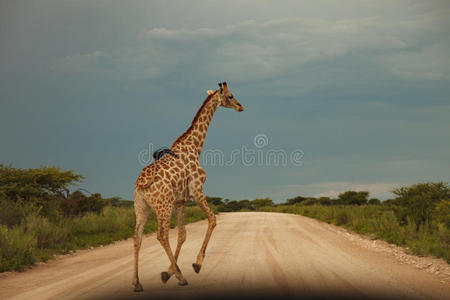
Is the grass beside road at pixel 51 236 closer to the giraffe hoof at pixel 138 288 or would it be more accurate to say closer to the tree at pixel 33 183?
the tree at pixel 33 183

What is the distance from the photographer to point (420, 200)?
1845cm

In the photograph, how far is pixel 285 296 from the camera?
6645 millimetres

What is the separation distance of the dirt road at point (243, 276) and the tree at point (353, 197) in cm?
5614

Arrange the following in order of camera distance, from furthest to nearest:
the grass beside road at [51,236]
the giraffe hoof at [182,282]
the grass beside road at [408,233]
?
the grass beside road at [408,233], the grass beside road at [51,236], the giraffe hoof at [182,282]

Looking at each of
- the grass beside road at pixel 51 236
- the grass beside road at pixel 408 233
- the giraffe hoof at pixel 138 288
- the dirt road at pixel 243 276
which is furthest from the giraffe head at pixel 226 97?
the grass beside road at pixel 51 236

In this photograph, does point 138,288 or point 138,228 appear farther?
point 138,228

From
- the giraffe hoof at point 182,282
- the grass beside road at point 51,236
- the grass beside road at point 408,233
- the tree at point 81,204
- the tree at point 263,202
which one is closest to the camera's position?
the giraffe hoof at point 182,282

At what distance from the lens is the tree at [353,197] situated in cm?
6606

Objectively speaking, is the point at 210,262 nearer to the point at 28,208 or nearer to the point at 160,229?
the point at 160,229

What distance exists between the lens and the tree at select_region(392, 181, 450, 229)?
706 inches

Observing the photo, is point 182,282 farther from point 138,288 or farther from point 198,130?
point 198,130

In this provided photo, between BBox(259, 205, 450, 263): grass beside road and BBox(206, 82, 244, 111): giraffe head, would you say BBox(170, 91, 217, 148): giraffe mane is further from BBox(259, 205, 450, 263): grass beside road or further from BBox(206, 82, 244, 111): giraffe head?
BBox(259, 205, 450, 263): grass beside road

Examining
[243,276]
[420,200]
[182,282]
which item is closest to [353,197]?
[420,200]

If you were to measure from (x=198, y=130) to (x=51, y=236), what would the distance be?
398 inches
